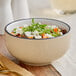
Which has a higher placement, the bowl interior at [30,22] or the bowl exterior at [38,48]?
the bowl interior at [30,22]

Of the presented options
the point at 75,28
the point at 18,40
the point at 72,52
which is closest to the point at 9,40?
the point at 18,40

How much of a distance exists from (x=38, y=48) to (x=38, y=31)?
95 millimetres

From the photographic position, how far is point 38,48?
876mm

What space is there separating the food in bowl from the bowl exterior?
0.04 meters

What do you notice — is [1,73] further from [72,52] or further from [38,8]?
[38,8]

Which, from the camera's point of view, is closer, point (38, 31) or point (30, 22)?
point (38, 31)

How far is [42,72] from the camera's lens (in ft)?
2.99

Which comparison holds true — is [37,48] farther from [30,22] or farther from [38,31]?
[30,22]

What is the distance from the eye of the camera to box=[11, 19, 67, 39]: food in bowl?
3.01ft

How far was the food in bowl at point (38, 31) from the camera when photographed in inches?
36.1

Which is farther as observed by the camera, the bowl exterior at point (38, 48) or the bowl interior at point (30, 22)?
the bowl interior at point (30, 22)

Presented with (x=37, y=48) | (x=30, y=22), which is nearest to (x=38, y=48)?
(x=37, y=48)

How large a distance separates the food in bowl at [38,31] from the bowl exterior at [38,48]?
0.13 ft

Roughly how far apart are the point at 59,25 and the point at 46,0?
1132 millimetres
